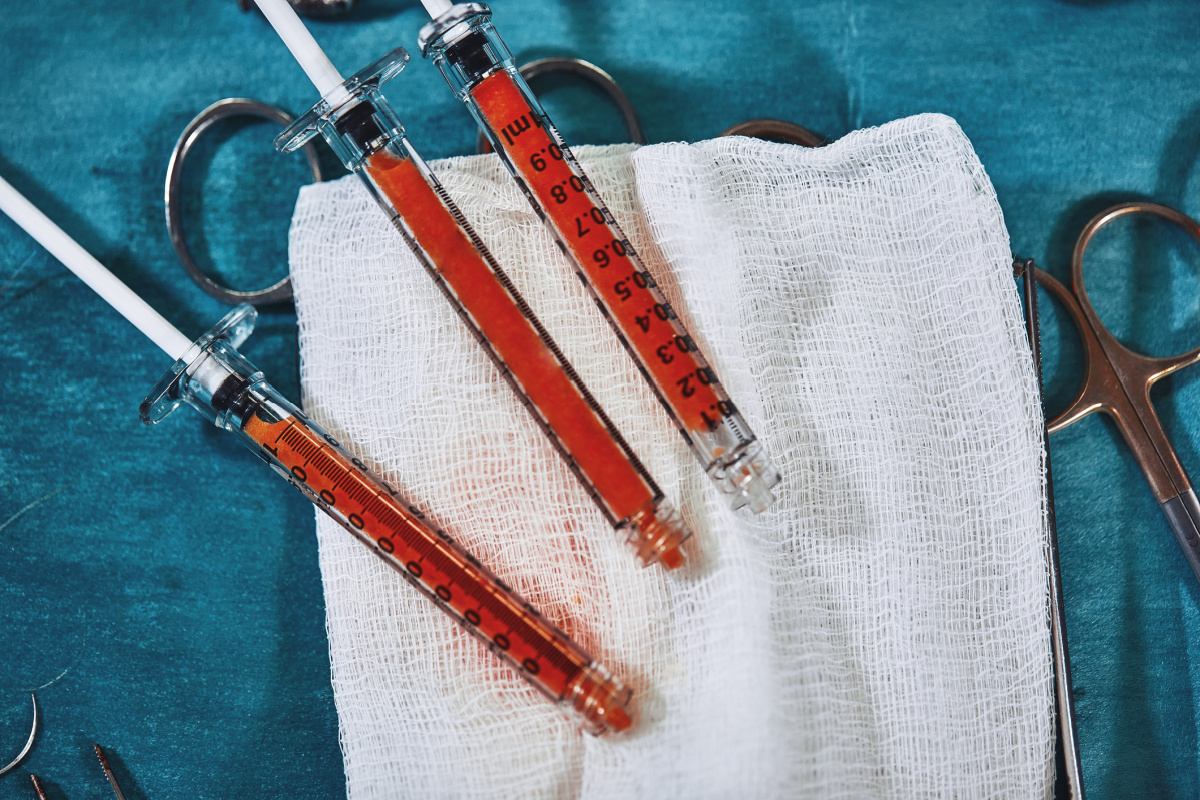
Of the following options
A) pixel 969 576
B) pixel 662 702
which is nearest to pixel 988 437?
pixel 969 576

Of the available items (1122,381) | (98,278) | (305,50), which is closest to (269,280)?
(98,278)

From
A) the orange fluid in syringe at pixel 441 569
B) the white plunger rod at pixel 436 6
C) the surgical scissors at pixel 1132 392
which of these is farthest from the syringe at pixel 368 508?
the surgical scissors at pixel 1132 392

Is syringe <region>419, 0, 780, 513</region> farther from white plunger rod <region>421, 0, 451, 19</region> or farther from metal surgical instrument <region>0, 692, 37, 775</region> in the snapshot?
metal surgical instrument <region>0, 692, 37, 775</region>

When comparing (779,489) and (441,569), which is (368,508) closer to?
(441,569)

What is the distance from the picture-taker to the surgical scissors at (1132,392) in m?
0.68

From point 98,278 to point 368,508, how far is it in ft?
0.95

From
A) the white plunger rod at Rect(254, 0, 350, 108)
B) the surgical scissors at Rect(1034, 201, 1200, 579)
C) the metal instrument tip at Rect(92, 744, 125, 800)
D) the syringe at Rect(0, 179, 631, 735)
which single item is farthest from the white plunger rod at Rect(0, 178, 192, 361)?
the surgical scissors at Rect(1034, 201, 1200, 579)

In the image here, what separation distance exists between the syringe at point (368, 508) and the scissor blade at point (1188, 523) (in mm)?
521

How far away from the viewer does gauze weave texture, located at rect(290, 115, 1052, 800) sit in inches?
22.8

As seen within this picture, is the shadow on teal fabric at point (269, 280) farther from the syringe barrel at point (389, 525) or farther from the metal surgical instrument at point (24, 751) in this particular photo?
the syringe barrel at point (389, 525)

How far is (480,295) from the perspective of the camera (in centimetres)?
57

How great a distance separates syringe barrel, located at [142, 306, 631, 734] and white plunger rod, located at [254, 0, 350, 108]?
198 millimetres

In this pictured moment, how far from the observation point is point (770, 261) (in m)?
0.63

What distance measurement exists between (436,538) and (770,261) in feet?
1.14
